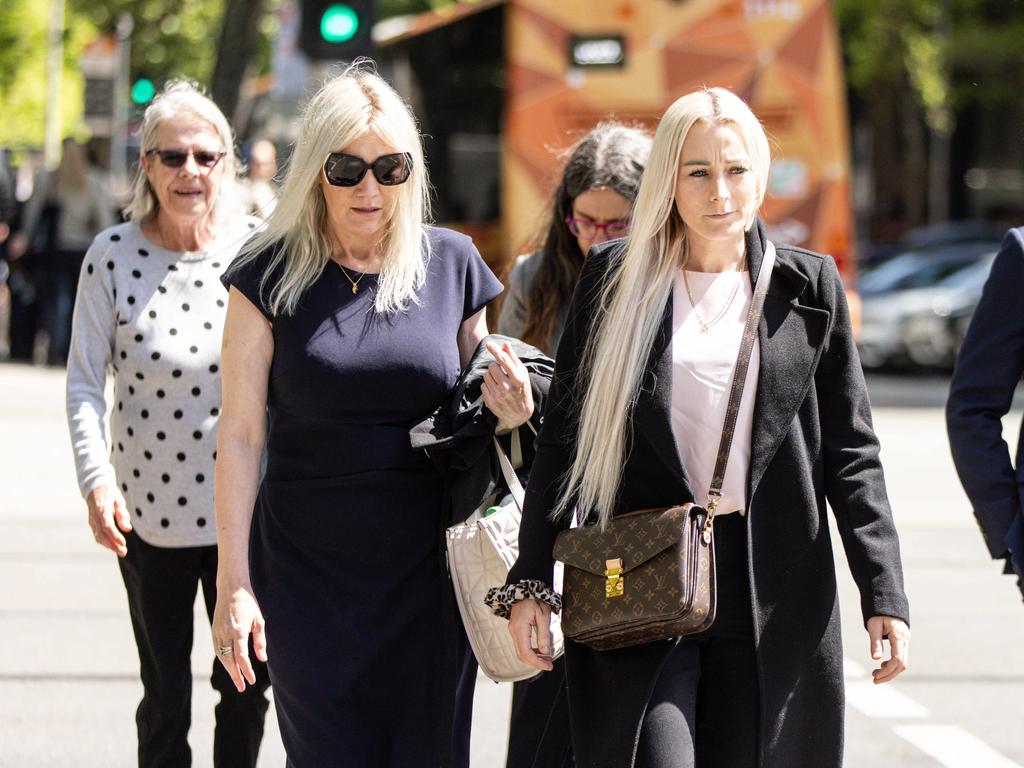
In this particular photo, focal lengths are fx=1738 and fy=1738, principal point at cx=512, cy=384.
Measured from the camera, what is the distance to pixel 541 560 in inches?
132

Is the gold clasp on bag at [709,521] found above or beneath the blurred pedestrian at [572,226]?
beneath

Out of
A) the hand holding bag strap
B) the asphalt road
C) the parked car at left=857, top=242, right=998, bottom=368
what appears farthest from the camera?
the parked car at left=857, top=242, right=998, bottom=368

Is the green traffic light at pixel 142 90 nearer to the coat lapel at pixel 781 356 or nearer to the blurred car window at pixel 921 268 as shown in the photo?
the blurred car window at pixel 921 268

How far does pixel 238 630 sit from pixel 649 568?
34.5 inches

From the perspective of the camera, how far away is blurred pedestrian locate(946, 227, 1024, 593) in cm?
370

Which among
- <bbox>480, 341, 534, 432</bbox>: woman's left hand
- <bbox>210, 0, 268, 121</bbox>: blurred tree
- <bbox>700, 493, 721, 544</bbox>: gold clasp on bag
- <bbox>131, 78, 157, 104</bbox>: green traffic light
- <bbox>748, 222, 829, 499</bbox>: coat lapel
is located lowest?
<bbox>700, 493, 721, 544</bbox>: gold clasp on bag

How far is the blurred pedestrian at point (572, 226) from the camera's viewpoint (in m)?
4.69

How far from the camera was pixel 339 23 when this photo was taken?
10758mm

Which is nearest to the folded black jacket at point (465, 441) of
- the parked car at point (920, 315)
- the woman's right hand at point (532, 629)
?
the woman's right hand at point (532, 629)

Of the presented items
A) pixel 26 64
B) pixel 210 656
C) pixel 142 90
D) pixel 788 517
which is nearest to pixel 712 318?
pixel 788 517

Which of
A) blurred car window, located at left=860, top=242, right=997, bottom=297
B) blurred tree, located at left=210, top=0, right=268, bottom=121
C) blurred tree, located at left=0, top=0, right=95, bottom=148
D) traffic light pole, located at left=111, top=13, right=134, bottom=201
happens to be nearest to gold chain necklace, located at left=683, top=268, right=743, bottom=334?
blurred tree, located at left=210, top=0, right=268, bottom=121

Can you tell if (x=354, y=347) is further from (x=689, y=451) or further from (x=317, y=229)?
(x=689, y=451)

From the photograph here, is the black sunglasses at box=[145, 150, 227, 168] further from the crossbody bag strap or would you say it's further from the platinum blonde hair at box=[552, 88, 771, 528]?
the crossbody bag strap

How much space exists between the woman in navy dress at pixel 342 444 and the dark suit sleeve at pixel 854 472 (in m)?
0.70
